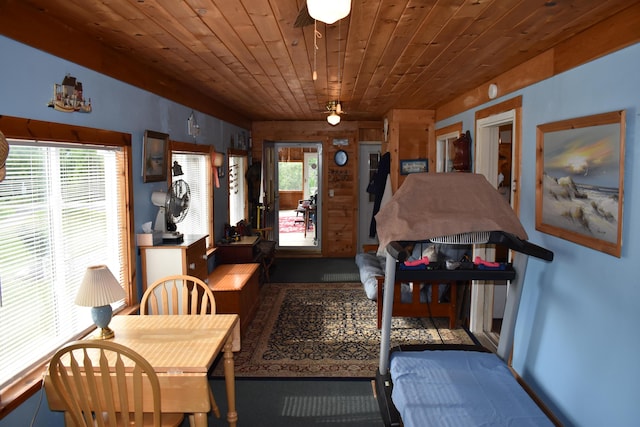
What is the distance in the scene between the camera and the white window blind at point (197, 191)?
4.82 m

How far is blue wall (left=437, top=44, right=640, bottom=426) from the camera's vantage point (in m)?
2.13

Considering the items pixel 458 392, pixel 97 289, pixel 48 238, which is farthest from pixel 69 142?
pixel 458 392

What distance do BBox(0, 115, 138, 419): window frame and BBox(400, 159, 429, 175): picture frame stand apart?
4.01m

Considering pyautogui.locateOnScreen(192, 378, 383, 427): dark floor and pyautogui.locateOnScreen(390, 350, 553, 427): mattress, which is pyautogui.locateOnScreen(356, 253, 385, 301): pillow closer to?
pyautogui.locateOnScreen(192, 378, 383, 427): dark floor

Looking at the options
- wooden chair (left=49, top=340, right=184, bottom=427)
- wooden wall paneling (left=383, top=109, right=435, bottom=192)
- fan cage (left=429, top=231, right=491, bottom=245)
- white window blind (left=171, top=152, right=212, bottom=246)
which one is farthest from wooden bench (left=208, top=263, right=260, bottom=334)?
wooden wall paneling (left=383, top=109, right=435, bottom=192)

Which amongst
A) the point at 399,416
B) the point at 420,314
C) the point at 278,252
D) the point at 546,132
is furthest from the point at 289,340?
the point at 278,252

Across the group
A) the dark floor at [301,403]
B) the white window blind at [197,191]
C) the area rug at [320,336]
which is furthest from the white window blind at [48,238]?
the white window blind at [197,191]

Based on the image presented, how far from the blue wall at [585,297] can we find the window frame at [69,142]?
9.24ft

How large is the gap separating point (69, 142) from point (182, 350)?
1.30m

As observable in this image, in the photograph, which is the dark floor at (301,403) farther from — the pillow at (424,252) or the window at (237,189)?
the window at (237,189)

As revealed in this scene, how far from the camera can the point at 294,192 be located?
379 inches

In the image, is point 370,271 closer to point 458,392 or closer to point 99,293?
point 458,392

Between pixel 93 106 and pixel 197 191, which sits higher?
pixel 93 106

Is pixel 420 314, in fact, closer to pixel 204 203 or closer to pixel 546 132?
pixel 546 132
